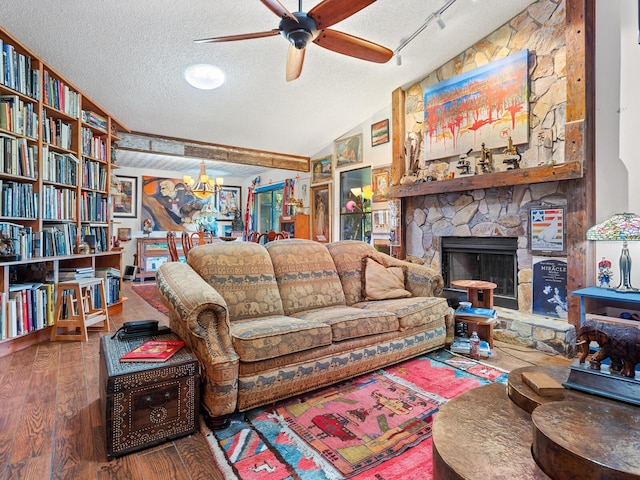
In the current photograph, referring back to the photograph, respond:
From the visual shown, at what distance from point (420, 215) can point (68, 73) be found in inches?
175

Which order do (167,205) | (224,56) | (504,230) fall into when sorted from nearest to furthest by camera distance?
(504,230) → (224,56) → (167,205)

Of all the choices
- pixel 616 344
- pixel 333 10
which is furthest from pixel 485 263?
pixel 333 10

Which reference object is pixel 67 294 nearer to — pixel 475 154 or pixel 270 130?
pixel 270 130

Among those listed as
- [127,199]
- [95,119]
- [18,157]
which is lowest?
[18,157]

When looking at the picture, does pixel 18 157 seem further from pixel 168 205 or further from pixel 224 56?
pixel 168 205

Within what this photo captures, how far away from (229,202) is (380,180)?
18.1 feet

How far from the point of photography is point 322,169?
22.2 ft

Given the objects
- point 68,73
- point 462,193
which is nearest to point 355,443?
point 462,193

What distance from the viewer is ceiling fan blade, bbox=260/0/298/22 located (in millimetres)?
2253

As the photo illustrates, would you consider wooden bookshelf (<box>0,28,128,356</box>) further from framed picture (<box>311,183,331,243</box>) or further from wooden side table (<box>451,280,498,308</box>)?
wooden side table (<box>451,280,498,308</box>)

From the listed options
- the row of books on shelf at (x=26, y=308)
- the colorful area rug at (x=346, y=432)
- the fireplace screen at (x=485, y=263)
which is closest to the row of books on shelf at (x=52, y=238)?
the row of books on shelf at (x=26, y=308)

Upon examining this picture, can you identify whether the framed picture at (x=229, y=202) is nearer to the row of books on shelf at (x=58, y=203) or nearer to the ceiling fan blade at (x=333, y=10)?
the row of books on shelf at (x=58, y=203)

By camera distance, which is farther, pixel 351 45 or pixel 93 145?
pixel 93 145

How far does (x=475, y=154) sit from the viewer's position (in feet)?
13.3
